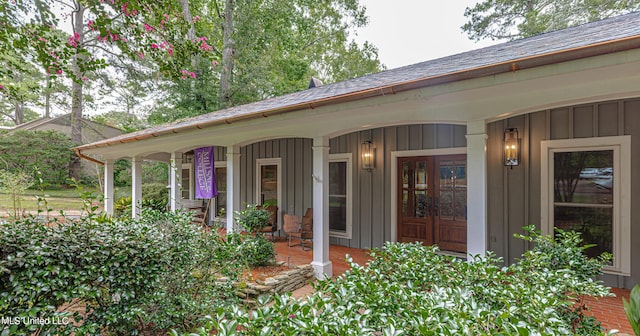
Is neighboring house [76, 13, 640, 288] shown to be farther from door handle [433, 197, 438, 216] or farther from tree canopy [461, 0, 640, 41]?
tree canopy [461, 0, 640, 41]

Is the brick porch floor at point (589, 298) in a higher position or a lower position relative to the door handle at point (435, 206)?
lower

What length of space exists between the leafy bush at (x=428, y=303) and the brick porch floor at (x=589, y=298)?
0.34 metres

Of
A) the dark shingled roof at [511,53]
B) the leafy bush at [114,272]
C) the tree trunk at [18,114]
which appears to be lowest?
the leafy bush at [114,272]

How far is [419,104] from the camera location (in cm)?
340

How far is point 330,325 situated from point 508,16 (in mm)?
15790

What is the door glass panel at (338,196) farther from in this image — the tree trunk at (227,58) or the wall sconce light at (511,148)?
the tree trunk at (227,58)

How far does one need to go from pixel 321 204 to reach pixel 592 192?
12.4 feet

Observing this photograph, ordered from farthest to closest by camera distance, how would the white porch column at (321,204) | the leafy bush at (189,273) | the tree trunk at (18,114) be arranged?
the tree trunk at (18,114), the white porch column at (321,204), the leafy bush at (189,273)

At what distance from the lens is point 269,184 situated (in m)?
7.74

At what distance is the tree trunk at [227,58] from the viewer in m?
12.7

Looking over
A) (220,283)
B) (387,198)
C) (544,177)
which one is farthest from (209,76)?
(544,177)

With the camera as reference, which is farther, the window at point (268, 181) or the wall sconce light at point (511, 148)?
the window at point (268, 181)

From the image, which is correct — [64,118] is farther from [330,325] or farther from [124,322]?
[330,325]

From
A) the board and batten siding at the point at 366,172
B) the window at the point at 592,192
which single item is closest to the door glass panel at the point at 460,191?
the board and batten siding at the point at 366,172
